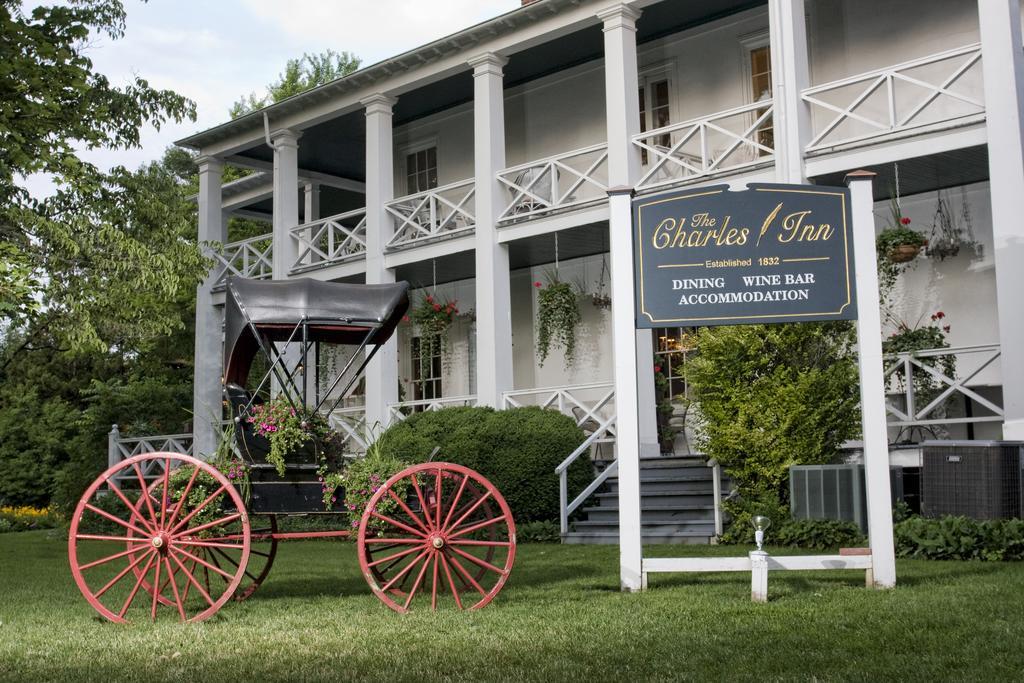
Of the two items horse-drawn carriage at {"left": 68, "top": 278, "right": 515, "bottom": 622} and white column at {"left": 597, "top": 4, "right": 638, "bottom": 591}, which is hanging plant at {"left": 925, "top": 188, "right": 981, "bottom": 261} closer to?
white column at {"left": 597, "top": 4, "right": 638, "bottom": 591}

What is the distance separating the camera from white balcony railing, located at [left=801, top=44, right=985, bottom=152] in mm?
12469

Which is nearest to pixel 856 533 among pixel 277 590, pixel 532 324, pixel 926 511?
pixel 926 511

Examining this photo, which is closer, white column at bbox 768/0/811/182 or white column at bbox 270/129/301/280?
white column at bbox 768/0/811/182

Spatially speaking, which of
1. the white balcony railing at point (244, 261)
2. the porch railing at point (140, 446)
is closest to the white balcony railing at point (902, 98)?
the white balcony railing at point (244, 261)

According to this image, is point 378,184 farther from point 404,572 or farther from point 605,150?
point 404,572

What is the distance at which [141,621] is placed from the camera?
7.08m

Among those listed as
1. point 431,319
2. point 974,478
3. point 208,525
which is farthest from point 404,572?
point 431,319

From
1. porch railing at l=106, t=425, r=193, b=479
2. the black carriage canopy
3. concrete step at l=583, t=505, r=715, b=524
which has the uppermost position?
the black carriage canopy

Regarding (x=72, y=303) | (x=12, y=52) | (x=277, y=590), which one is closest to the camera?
(x=277, y=590)

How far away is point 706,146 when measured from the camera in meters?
14.5

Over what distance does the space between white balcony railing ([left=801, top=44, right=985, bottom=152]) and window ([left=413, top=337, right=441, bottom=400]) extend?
840 cm

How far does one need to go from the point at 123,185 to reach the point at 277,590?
760 centimetres

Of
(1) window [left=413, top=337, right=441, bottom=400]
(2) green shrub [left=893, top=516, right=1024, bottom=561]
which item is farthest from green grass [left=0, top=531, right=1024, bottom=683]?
(1) window [left=413, top=337, right=441, bottom=400]

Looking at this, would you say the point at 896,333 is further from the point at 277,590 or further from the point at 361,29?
the point at 361,29
